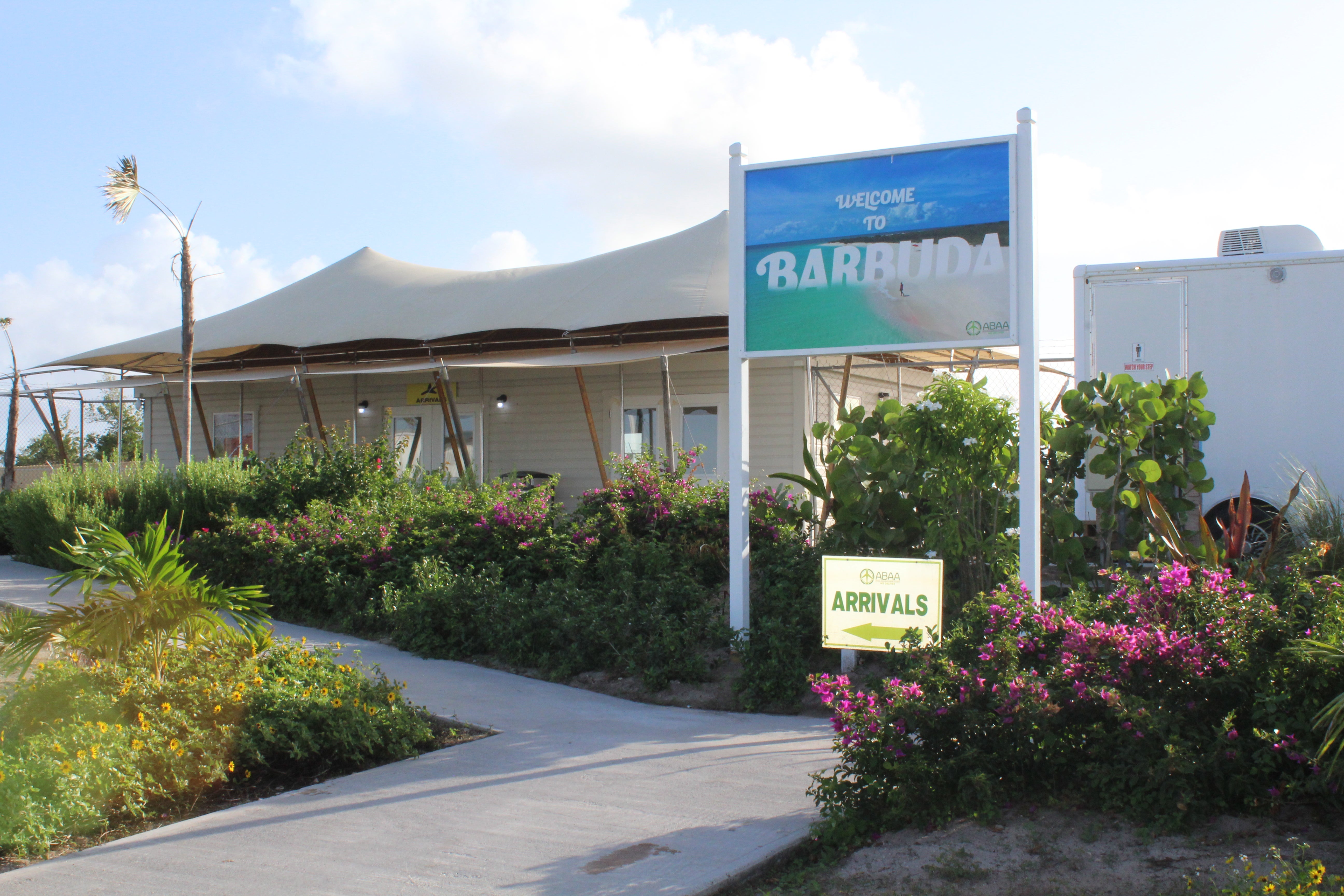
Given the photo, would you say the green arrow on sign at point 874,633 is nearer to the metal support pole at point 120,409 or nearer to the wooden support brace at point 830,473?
the wooden support brace at point 830,473

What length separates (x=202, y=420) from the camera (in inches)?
726

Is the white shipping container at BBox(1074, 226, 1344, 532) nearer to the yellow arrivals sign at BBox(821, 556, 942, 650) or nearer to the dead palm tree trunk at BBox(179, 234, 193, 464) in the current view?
the yellow arrivals sign at BBox(821, 556, 942, 650)

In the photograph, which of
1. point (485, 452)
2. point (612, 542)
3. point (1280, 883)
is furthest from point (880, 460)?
point (485, 452)

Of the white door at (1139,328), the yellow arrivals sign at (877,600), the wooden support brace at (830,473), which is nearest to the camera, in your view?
the yellow arrivals sign at (877,600)

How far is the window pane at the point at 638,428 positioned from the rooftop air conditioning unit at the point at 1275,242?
8.52 metres

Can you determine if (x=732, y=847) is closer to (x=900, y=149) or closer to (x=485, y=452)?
(x=900, y=149)

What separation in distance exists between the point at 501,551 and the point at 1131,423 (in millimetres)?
5455

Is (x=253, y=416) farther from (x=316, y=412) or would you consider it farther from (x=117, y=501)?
(x=117, y=501)

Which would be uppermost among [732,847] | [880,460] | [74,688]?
[880,460]

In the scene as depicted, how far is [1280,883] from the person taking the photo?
10.3 feet

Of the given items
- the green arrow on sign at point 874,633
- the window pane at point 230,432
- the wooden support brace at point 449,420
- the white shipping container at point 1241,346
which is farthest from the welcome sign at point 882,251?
the window pane at point 230,432

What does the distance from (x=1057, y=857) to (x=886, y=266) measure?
4206 millimetres

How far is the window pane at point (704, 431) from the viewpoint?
15367 millimetres

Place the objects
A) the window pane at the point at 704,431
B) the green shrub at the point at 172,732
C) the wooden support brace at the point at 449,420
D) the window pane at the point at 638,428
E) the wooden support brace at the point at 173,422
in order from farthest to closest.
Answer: the wooden support brace at the point at 173,422 < the window pane at the point at 638,428 < the wooden support brace at the point at 449,420 < the window pane at the point at 704,431 < the green shrub at the point at 172,732
